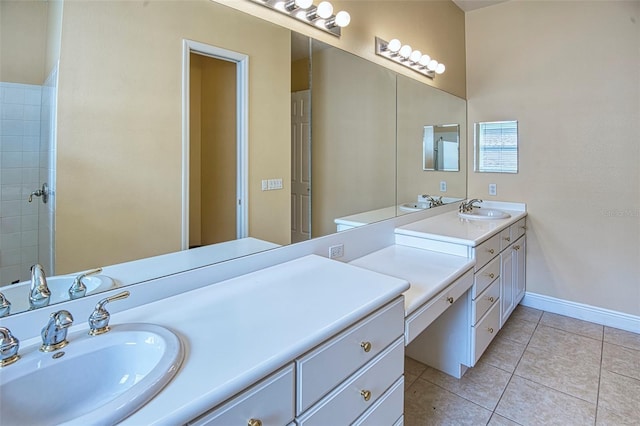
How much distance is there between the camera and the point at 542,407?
1.80m

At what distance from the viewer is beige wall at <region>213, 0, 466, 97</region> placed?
5.61 feet

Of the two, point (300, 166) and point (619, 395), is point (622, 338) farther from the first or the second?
point (300, 166)

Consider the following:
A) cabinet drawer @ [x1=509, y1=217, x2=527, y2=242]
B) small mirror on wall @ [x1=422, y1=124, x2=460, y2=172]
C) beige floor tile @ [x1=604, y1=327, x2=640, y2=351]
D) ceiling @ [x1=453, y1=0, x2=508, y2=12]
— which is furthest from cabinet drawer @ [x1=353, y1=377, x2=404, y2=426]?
ceiling @ [x1=453, y1=0, x2=508, y2=12]

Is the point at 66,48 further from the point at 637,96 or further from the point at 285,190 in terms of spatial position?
the point at 637,96

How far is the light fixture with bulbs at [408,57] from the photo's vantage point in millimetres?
2199

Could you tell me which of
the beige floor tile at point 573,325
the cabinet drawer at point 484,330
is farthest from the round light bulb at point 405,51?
the beige floor tile at point 573,325

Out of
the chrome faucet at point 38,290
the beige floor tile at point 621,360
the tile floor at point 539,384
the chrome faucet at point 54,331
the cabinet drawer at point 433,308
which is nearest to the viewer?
the chrome faucet at point 54,331

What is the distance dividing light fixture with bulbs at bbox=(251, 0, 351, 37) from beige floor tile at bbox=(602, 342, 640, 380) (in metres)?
2.66

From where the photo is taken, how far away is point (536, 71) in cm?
286

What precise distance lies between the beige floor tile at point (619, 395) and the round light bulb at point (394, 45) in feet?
7.83

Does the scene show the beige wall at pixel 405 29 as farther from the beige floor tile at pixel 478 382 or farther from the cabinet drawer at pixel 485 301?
the beige floor tile at pixel 478 382

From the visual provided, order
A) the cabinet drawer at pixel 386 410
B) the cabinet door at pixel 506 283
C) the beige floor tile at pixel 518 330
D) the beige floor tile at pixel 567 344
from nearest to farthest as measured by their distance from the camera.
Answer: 1. the cabinet drawer at pixel 386 410
2. the beige floor tile at pixel 567 344
3. the cabinet door at pixel 506 283
4. the beige floor tile at pixel 518 330

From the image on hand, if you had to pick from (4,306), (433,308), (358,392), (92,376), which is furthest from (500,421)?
(4,306)

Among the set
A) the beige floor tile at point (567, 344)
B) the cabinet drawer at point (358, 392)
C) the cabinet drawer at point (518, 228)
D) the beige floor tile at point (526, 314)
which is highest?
the cabinet drawer at point (518, 228)
